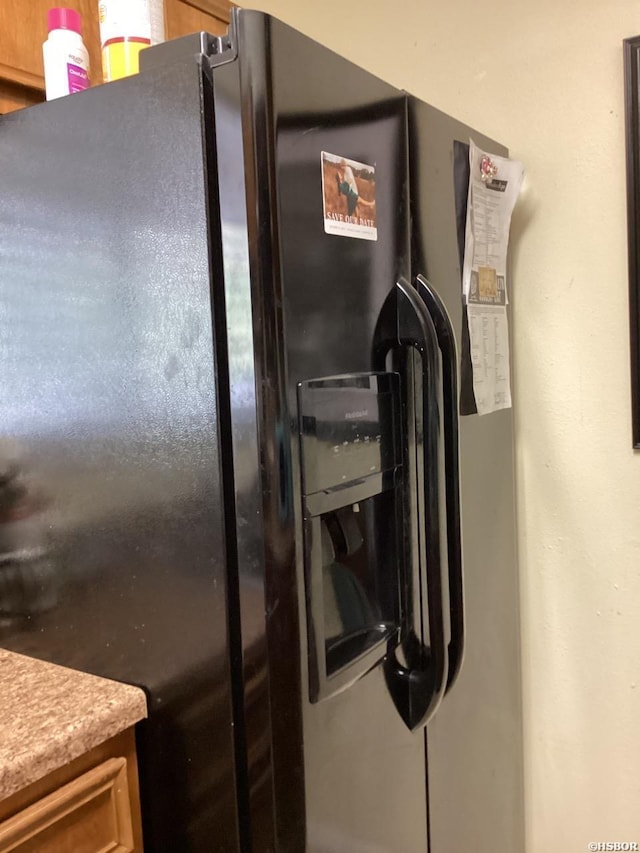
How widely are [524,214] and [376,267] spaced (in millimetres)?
684

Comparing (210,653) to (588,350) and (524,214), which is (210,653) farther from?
(524,214)

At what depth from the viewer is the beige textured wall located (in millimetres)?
1463

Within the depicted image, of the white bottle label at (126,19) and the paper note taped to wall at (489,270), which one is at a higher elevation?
the white bottle label at (126,19)

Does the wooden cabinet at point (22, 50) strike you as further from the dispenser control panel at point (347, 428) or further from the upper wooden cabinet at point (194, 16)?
the dispenser control panel at point (347, 428)

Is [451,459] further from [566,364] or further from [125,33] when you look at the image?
[125,33]

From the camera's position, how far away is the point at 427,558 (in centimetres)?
105

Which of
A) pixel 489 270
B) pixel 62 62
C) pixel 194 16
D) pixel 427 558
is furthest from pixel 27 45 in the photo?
pixel 427 558

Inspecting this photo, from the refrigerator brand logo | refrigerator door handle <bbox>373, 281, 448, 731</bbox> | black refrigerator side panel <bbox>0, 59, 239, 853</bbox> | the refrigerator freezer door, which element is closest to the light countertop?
black refrigerator side panel <bbox>0, 59, 239, 853</bbox>

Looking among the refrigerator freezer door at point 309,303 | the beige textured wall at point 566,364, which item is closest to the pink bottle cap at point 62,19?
the refrigerator freezer door at point 309,303

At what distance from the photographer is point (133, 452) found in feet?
3.10

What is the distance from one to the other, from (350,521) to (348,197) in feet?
1.37

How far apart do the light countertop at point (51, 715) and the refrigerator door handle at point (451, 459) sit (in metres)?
0.46

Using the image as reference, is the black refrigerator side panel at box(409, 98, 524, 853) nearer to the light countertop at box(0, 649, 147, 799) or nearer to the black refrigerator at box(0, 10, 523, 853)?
the black refrigerator at box(0, 10, 523, 853)

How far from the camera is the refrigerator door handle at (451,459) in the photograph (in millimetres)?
1048
